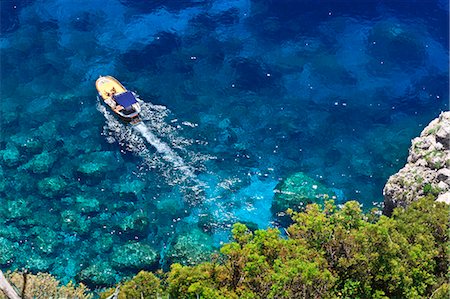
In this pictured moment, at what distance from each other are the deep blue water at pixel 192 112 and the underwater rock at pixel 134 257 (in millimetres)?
181

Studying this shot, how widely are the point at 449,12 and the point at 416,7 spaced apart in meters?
3.11

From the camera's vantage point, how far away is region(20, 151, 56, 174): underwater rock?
41.7 metres

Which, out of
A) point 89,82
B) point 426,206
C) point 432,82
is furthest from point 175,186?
point 432,82

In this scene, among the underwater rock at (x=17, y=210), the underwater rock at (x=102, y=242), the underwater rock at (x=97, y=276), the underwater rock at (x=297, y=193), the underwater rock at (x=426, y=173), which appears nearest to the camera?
the underwater rock at (x=426, y=173)

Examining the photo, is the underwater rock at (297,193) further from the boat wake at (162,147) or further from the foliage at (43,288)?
the foliage at (43,288)

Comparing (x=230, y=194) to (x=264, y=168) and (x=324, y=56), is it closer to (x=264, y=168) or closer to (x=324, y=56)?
(x=264, y=168)

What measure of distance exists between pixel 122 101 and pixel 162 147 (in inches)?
176

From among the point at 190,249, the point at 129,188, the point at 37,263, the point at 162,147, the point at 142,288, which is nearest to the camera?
the point at 142,288

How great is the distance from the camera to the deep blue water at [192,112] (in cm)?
3931

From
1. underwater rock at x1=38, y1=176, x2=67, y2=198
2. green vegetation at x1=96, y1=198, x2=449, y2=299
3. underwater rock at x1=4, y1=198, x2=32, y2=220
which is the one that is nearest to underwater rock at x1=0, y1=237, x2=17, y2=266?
underwater rock at x1=4, y1=198, x2=32, y2=220

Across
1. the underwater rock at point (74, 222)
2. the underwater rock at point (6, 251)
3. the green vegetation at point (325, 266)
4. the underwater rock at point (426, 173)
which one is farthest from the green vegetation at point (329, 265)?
the underwater rock at point (6, 251)

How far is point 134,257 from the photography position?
3669 cm

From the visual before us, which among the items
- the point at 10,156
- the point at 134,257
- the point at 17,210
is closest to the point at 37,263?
the point at 17,210

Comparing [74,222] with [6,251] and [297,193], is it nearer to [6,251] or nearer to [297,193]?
[6,251]
